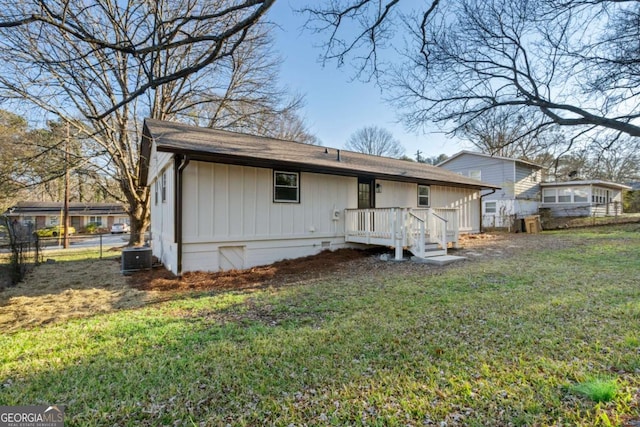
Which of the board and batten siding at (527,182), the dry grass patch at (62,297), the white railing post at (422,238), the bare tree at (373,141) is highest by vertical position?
the bare tree at (373,141)

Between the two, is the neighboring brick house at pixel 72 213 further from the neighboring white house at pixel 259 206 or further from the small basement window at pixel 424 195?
the small basement window at pixel 424 195

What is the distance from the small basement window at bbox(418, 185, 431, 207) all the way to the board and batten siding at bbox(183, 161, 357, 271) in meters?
4.39

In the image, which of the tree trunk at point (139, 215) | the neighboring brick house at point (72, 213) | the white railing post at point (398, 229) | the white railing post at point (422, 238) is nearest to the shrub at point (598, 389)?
the white railing post at point (422, 238)

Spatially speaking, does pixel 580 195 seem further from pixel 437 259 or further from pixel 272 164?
pixel 272 164

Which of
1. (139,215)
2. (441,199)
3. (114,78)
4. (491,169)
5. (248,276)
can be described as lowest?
(248,276)

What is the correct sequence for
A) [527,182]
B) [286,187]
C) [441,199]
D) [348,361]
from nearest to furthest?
[348,361], [286,187], [441,199], [527,182]

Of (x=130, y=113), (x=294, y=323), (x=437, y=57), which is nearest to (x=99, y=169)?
(x=130, y=113)

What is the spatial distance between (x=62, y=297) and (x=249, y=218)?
428cm

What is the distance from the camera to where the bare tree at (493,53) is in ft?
21.7

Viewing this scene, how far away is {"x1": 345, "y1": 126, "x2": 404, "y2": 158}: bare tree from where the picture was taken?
3812cm

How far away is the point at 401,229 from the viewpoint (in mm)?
8797

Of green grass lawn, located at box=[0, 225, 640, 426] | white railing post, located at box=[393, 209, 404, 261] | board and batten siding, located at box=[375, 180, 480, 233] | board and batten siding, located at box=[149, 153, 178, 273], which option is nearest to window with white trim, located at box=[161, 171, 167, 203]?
board and batten siding, located at box=[149, 153, 178, 273]

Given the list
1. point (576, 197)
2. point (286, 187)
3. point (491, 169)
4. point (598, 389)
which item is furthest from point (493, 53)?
point (576, 197)

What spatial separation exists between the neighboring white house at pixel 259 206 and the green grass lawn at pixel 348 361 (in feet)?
9.18
